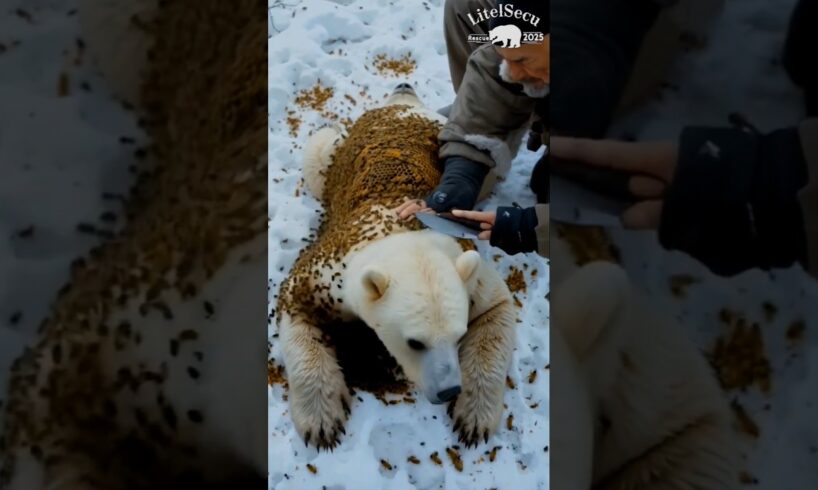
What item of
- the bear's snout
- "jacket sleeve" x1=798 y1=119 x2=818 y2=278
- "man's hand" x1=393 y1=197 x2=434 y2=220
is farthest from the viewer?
"man's hand" x1=393 y1=197 x2=434 y2=220

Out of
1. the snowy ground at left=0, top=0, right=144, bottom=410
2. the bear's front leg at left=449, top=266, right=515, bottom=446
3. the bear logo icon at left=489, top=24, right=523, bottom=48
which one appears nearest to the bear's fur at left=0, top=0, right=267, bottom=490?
the snowy ground at left=0, top=0, right=144, bottom=410

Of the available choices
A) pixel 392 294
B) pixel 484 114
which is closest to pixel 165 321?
Result: pixel 392 294

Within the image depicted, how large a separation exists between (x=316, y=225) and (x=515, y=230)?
42 cm

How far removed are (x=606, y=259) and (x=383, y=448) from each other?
1.90 ft

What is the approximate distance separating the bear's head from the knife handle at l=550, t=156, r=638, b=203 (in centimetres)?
24

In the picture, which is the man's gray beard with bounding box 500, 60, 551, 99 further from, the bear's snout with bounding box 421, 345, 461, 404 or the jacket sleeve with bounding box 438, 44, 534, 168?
the bear's snout with bounding box 421, 345, 461, 404

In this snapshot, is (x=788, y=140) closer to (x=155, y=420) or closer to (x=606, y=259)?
(x=606, y=259)

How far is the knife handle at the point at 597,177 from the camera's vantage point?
1.19 meters

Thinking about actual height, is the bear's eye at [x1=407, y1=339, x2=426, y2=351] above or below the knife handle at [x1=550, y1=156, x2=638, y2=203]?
below

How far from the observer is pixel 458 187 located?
133cm

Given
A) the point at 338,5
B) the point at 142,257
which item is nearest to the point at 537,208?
the point at 338,5

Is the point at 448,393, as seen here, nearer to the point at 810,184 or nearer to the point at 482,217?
the point at 482,217

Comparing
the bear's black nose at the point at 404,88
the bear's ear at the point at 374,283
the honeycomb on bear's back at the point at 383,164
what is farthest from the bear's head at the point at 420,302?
the bear's black nose at the point at 404,88

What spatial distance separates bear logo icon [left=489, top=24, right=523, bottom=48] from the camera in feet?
4.29
